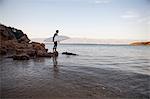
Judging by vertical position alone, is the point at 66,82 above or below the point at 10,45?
below

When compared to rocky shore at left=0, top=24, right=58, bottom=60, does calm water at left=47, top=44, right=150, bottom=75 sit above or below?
below

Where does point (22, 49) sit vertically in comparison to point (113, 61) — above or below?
above

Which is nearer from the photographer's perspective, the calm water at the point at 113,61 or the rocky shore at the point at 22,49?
the calm water at the point at 113,61

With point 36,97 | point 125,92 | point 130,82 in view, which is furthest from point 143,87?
point 36,97

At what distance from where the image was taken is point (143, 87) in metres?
5.94

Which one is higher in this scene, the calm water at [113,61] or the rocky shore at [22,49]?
the rocky shore at [22,49]

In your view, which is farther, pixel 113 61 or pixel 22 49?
pixel 22 49

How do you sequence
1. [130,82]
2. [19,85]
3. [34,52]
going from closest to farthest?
[19,85]
[130,82]
[34,52]

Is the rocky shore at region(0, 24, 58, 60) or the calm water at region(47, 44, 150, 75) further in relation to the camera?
the rocky shore at region(0, 24, 58, 60)

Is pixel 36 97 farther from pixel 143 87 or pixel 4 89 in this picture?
pixel 143 87

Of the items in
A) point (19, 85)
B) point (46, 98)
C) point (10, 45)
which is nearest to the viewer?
point (46, 98)

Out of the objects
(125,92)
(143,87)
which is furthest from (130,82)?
(125,92)

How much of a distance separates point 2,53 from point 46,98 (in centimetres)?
1330

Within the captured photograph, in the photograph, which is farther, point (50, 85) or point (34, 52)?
point (34, 52)
